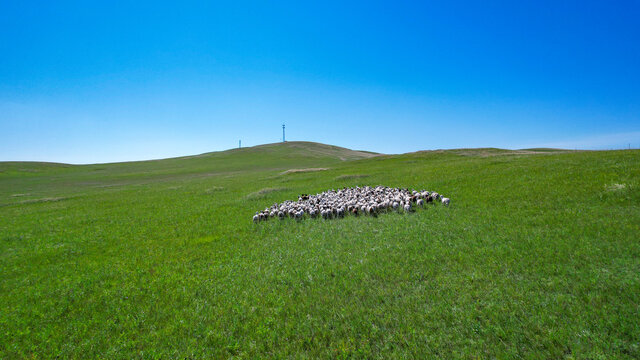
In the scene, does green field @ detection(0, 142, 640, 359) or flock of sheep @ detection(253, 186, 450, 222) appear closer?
green field @ detection(0, 142, 640, 359)

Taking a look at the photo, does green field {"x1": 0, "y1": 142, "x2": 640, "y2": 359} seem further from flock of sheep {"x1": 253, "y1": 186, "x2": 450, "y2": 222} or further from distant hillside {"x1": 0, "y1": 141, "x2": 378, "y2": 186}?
distant hillside {"x1": 0, "y1": 141, "x2": 378, "y2": 186}

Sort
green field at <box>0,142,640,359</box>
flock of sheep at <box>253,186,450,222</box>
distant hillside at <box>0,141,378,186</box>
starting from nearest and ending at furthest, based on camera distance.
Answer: green field at <box>0,142,640,359</box> < flock of sheep at <box>253,186,450,222</box> < distant hillside at <box>0,141,378,186</box>

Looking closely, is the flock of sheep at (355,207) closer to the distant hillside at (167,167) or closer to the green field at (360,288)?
the green field at (360,288)

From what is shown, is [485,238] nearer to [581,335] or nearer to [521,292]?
[521,292]

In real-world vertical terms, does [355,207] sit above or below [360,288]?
above

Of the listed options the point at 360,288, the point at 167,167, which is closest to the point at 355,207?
the point at 360,288

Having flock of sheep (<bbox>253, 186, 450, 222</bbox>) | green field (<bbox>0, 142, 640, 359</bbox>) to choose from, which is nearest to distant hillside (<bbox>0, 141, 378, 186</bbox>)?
flock of sheep (<bbox>253, 186, 450, 222</bbox>)

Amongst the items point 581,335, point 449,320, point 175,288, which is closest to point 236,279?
point 175,288

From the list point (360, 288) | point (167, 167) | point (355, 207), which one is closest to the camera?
point (360, 288)

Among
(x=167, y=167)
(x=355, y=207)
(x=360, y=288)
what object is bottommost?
(x=360, y=288)

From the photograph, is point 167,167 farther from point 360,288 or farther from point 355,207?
point 360,288

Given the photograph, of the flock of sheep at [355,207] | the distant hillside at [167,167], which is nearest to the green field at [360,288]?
the flock of sheep at [355,207]

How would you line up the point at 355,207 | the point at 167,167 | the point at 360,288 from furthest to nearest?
the point at 167,167
the point at 355,207
the point at 360,288

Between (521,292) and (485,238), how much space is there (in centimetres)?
281
